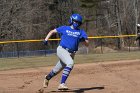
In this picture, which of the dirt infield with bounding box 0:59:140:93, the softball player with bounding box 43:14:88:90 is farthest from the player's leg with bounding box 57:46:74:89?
the dirt infield with bounding box 0:59:140:93

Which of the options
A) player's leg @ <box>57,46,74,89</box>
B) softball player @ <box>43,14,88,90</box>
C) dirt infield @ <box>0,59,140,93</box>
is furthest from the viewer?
dirt infield @ <box>0,59,140,93</box>

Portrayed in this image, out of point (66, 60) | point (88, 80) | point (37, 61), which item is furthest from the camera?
point (37, 61)

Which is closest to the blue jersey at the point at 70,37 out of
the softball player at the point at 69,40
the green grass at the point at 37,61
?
the softball player at the point at 69,40

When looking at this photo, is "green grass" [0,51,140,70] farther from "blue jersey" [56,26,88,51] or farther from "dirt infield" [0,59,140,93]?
"blue jersey" [56,26,88,51]

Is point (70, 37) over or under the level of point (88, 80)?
over

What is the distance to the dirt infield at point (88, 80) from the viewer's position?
12.3 metres

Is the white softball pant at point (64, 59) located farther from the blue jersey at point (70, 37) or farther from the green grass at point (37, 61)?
the green grass at point (37, 61)

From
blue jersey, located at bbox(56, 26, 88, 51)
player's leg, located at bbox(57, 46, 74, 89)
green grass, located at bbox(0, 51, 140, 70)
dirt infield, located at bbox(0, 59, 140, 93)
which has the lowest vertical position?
green grass, located at bbox(0, 51, 140, 70)

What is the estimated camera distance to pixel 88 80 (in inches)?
595

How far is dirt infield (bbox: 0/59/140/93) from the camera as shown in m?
12.3

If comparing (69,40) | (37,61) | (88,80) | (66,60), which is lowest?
(37,61)

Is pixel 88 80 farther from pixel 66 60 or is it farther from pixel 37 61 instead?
pixel 37 61

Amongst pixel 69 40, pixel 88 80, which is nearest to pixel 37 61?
pixel 88 80

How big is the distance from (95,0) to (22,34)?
24296mm
